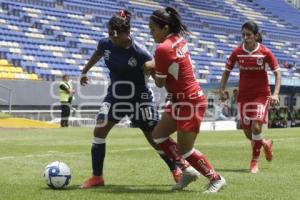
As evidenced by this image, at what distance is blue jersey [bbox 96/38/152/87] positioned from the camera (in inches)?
249

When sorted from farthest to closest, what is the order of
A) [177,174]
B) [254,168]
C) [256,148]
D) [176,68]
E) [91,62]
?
[256,148] → [254,168] → [91,62] → [177,174] → [176,68]

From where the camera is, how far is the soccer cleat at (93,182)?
6176 millimetres

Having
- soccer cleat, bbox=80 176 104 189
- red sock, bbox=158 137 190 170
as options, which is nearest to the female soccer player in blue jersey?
soccer cleat, bbox=80 176 104 189

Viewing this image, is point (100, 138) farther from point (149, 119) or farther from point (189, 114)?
point (189, 114)

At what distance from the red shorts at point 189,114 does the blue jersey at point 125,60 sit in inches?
30.0

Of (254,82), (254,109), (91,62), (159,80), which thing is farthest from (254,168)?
(159,80)

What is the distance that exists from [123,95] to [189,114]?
3.49 ft

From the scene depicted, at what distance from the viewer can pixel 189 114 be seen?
573cm

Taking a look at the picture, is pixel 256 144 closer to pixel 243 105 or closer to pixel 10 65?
pixel 243 105

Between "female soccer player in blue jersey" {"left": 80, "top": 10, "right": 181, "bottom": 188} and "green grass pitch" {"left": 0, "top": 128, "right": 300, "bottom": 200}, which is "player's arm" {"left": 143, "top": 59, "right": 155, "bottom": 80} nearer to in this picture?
"female soccer player in blue jersey" {"left": 80, "top": 10, "right": 181, "bottom": 188}

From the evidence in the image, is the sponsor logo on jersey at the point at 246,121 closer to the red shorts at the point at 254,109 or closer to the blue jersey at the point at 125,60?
the red shorts at the point at 254,109

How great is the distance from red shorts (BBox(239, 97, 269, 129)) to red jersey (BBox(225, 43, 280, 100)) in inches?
2.9

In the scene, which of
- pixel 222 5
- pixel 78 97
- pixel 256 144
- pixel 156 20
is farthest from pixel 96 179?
pixel 222 5

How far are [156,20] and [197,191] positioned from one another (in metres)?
1.72
